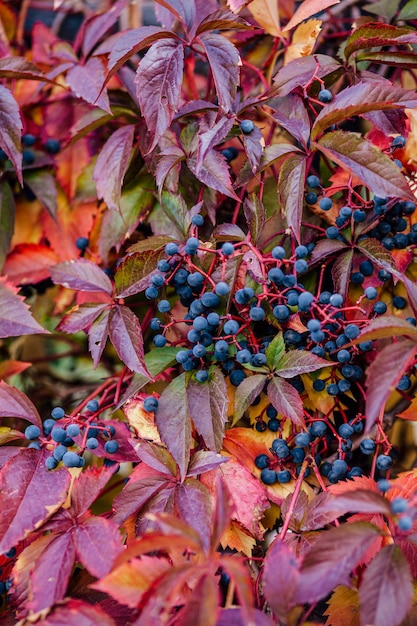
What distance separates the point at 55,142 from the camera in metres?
1.10

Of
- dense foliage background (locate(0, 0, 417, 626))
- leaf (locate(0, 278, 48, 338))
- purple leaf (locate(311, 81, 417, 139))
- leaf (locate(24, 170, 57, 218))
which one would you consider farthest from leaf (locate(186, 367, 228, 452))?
leaf (locate(24, 170, 57, 218))

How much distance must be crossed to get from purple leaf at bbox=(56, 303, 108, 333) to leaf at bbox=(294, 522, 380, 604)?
418 mm

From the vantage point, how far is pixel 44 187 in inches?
42.1

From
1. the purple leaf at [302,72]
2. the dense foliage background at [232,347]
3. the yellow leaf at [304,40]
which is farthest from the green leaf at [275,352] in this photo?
the yellow leaf at [304,40]

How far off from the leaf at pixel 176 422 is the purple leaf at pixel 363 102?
369mm

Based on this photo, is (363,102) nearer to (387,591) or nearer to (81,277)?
(81,277)

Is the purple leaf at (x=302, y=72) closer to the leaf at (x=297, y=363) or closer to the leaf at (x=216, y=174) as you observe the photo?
the leaf at (x=216, y=174)

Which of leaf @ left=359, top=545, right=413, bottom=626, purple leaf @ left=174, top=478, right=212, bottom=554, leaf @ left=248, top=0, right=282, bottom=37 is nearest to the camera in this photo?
leaf @ left=359, top=545, right=413, bottom=626

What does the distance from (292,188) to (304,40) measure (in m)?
0.32

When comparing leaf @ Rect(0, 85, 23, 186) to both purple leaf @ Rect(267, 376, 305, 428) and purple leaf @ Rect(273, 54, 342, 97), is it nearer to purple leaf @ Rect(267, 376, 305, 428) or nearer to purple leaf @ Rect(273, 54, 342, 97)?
purple leaf @ Rect(273, 54, 342, 97)

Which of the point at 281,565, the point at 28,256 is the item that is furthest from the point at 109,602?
the point at 28,256

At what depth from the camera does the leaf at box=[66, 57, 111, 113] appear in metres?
0.94

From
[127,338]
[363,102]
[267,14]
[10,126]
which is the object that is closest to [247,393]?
[127,338]

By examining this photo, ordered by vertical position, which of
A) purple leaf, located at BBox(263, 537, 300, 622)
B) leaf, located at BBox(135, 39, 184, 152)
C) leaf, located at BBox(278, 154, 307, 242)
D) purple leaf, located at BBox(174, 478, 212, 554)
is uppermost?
→ leaf, located at BBox(135, 39, 184, 152)
